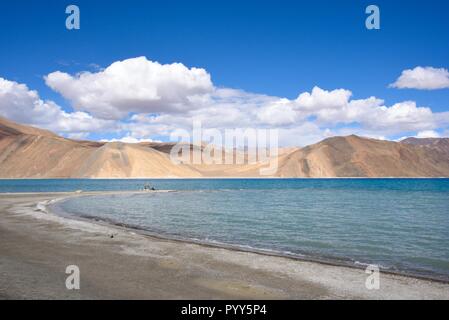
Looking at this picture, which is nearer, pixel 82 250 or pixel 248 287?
pixel 248 287

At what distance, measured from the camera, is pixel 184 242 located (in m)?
17.5

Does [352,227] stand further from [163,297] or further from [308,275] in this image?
[163,297]

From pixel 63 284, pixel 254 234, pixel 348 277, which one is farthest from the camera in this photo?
pixel 254 234

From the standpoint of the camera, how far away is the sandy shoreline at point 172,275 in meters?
9.16

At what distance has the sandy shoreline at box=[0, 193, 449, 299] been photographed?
30.0ft

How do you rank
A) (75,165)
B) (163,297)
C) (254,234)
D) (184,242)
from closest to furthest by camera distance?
(163,297) → (184,242) → (254,234) → (75,165)

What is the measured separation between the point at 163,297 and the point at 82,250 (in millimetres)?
7194

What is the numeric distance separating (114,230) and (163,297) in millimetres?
13281

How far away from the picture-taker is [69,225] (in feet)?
73.9

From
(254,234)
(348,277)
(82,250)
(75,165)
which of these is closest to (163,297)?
(348,277)

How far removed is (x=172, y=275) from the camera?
11.0 metres
